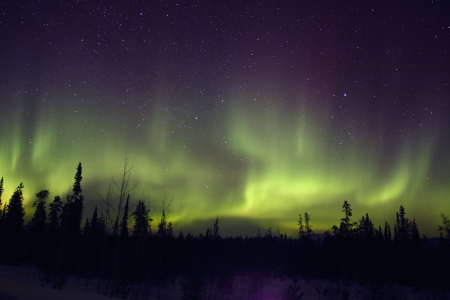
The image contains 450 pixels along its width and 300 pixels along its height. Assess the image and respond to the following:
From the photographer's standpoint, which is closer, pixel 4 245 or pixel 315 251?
pixel 4 245

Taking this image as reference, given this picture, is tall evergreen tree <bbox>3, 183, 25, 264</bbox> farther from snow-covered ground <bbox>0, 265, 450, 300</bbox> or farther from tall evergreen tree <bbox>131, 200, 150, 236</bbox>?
tall evergreen tree <bbox>131, 200, 150, 236</bbox>

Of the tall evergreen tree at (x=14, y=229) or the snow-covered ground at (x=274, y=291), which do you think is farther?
the tall evergreen tree at (x=14, y=229)

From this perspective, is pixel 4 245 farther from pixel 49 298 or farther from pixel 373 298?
pixel 373 298

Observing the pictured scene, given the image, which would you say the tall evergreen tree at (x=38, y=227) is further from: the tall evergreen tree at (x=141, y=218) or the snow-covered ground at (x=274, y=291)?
the tall evergreen tree at (x=141, y=218)

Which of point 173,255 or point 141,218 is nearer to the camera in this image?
point 141,218

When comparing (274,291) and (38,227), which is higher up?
(38,227)

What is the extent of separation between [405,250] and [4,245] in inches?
2821

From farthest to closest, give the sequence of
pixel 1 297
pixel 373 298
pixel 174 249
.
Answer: pixel 174 249 < pixel 373 298 < pixel 1 297

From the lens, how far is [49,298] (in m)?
7.33

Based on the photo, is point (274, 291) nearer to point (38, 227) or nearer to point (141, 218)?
point (141, 218)

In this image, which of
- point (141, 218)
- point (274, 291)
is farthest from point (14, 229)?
point (274, 291)

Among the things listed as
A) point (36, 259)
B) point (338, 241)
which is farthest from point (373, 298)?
point (36, 259)

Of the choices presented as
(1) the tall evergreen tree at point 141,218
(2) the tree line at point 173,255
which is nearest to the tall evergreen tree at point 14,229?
(2) the tree line at point 173,255

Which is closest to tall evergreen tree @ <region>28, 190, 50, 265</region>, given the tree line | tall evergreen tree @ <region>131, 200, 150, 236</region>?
the tree line
